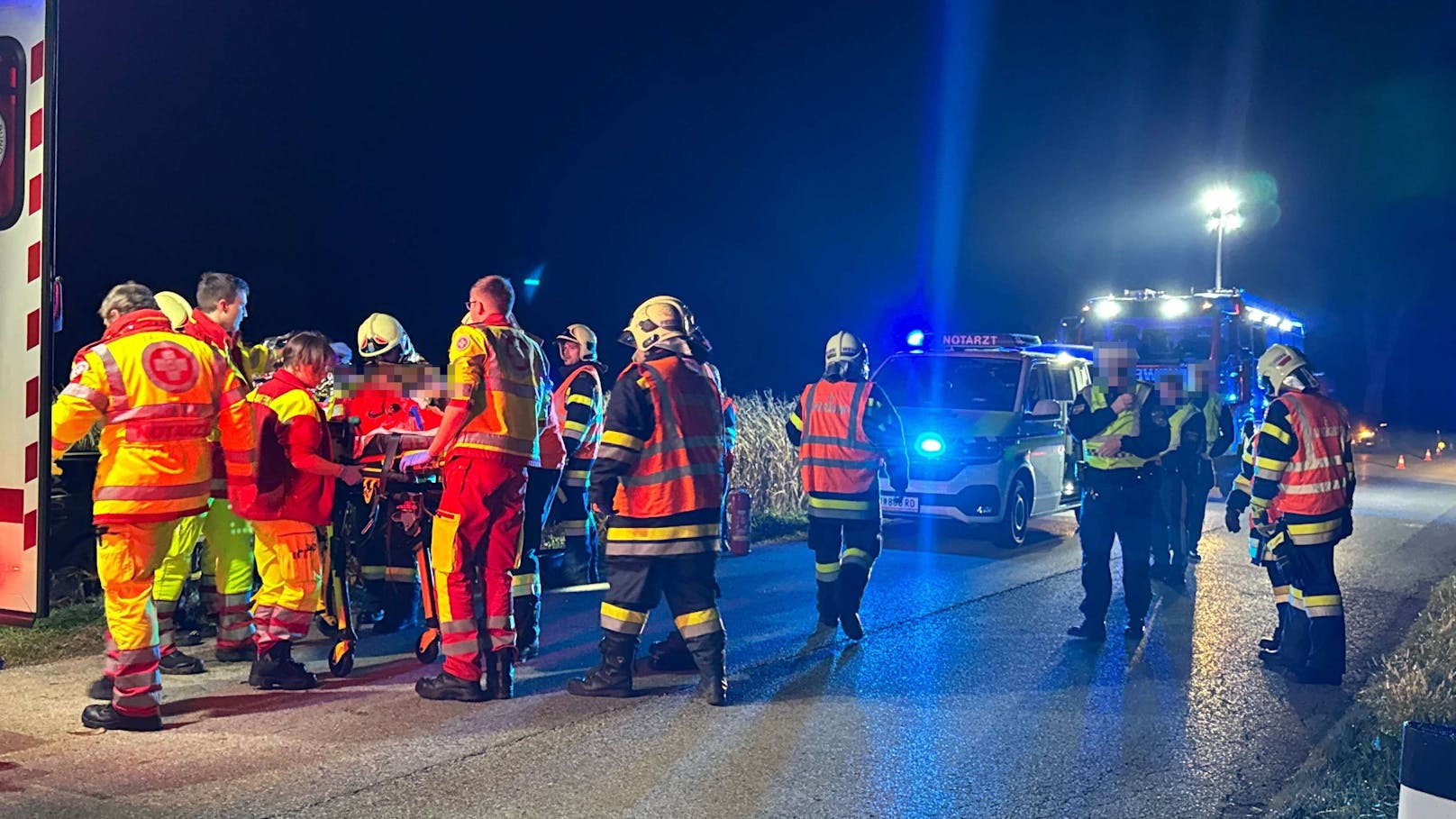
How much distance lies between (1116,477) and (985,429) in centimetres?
394

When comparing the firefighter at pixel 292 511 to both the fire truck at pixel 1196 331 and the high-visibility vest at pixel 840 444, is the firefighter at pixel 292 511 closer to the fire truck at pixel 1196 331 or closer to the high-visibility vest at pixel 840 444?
the high-visibility vest at pixel 840 444

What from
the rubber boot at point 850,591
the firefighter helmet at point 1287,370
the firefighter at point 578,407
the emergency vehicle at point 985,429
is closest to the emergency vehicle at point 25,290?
the firefighter at point 578,407

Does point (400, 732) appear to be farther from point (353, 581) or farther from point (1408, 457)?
point (1408, 457)

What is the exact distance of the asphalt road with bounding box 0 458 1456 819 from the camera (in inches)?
184

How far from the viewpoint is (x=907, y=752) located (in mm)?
5352

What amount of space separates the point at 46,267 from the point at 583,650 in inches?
139

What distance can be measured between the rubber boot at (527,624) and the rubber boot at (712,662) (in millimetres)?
1217

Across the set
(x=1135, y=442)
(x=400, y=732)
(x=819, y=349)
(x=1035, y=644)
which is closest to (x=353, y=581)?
(x=400, y=732)

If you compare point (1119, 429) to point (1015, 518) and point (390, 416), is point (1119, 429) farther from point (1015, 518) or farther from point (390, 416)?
point (390, 416)

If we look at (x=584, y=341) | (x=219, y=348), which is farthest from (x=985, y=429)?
(x=219, y=348)

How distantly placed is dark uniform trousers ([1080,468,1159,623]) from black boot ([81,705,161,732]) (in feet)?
17.5

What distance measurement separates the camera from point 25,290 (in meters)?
5.66

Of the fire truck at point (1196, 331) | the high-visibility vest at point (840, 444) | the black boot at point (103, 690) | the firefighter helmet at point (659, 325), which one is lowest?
the black boot at point (103, 690)

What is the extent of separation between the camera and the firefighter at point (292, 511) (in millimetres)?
6066
